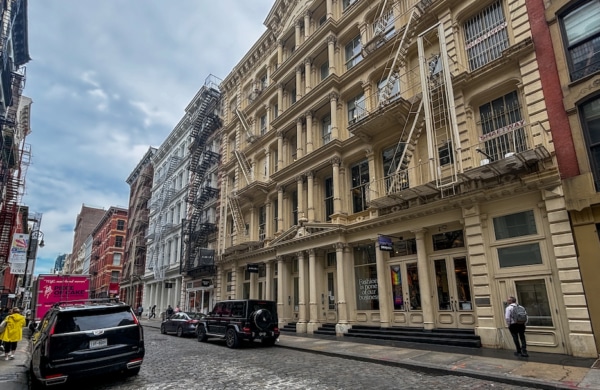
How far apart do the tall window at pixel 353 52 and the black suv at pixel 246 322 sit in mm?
13991

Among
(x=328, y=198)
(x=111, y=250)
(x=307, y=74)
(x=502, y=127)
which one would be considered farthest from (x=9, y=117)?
(x=111, y=250)

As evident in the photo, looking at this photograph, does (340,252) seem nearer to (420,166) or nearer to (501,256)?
(420,166)

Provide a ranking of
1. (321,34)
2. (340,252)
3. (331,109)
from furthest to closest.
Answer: (321,34) → (331,109) → (340,252)

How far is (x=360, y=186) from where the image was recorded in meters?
18.0

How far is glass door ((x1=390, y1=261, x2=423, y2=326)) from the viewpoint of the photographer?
47.4 feet

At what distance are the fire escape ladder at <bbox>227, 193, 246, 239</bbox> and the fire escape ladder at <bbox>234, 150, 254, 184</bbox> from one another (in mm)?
1789

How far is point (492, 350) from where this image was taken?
1101 cm

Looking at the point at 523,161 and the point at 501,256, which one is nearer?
the point at 523,161

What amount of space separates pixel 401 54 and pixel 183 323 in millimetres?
18092

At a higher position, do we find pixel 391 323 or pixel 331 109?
pixel 331 109

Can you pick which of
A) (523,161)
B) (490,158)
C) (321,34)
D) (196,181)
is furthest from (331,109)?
(196,181)

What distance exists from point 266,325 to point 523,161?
11.1m

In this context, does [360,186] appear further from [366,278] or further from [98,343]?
[98,343]

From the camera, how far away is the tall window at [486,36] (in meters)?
13.2
